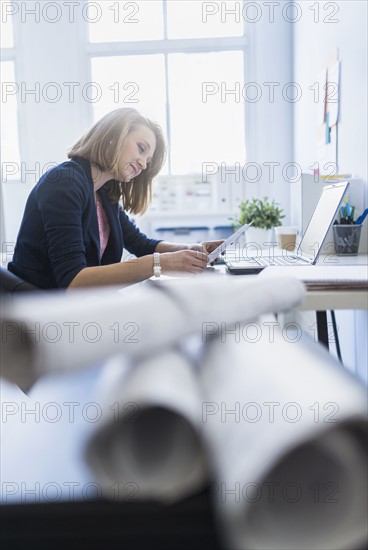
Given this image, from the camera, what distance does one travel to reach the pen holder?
65.1 inches

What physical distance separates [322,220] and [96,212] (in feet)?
2.21

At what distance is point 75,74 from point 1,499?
14.3 ft

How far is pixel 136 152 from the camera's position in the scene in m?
1.66

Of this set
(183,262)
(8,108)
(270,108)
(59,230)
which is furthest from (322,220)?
(8,108)

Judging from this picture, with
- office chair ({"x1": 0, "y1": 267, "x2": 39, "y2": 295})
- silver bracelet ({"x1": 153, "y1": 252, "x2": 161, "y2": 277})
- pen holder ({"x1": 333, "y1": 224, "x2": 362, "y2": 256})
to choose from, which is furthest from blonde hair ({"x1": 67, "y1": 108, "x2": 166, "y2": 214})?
office chair ({"x1": 0, "y1": 267, "x2": 39, "y2": 295})

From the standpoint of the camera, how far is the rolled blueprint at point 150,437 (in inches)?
14.4

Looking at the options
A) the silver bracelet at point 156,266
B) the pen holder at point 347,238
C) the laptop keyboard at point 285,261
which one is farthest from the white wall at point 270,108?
the silver bracelet at point 156,266

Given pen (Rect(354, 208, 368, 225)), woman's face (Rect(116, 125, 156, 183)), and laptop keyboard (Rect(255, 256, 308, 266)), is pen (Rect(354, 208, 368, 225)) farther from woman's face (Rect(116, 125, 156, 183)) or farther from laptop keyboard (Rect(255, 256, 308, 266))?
woman's face (Rect(116, 125, 156, 183))

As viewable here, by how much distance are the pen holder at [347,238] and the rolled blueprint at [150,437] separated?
1364 millimetres

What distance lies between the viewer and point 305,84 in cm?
335

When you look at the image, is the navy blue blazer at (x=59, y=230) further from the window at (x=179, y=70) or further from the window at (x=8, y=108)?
the window at (x=8, y=108)

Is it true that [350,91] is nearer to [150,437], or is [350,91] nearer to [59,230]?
[59,230]

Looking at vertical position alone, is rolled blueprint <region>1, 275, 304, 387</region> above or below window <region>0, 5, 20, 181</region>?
below

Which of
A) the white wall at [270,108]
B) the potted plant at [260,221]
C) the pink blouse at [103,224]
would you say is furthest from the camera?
the white wall at [270,108]
